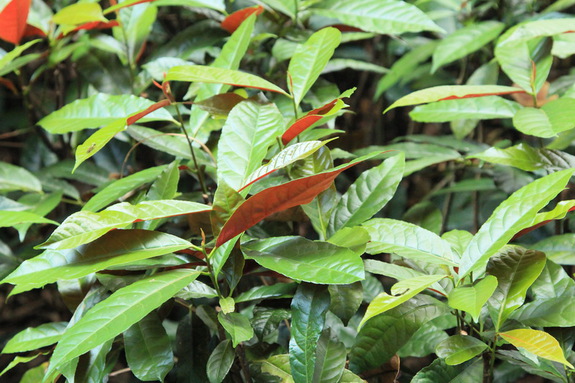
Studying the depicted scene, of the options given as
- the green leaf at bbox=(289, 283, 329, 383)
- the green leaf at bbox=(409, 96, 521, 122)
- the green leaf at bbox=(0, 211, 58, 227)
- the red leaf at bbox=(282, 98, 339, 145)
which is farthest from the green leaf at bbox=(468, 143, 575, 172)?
the green leaf at bbox=(0, 211, 58, 227)

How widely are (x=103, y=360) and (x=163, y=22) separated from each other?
3.64ft

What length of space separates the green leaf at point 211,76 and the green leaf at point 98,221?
0.20 meters

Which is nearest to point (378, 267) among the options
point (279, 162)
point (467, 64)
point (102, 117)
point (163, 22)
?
point (279, 162)

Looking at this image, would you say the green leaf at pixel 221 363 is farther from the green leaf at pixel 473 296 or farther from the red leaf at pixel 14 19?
the red leaf at pixel 14 19

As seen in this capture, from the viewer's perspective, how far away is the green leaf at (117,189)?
834 mm

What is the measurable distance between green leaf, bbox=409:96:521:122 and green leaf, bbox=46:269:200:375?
55cm

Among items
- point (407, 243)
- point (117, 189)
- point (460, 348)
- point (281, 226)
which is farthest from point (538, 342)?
point (117, 189)

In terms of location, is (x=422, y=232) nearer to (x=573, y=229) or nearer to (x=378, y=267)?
(x=378, y=267)

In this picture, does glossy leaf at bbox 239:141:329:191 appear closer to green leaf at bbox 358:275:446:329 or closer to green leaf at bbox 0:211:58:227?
green leaf at bbox 358:275:446:329

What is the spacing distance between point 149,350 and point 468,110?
68cm

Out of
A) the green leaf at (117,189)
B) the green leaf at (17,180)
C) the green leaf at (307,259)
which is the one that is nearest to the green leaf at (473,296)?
the green leaf at (307,259)

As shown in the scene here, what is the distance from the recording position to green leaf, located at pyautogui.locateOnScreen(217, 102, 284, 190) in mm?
731

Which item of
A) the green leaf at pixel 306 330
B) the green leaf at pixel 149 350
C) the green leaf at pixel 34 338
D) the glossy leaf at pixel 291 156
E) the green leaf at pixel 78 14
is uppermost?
the green leaf at pixel 78 14

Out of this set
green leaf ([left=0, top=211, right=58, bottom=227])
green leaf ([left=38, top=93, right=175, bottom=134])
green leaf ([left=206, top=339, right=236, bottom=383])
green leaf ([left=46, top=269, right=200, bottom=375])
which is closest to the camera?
green leaf ([left=46, top=269, right=200, bottom=375])
